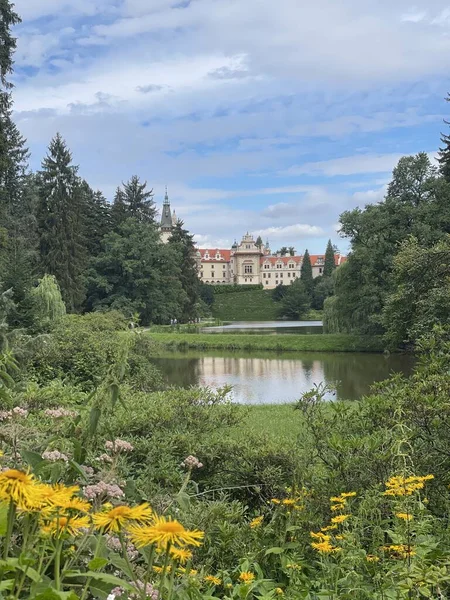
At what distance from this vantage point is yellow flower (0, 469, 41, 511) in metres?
0.86

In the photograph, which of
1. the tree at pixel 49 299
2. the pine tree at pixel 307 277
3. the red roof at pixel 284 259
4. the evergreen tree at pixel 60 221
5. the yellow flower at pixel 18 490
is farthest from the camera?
the red roof at pixel 284 259

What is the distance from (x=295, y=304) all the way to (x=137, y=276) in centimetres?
2859

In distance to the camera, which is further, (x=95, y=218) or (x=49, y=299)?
(x=95, y=218)

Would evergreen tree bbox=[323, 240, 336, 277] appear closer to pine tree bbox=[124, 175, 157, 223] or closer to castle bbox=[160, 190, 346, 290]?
castle bbox=[160, 190, 346, 290]

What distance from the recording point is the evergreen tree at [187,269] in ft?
156

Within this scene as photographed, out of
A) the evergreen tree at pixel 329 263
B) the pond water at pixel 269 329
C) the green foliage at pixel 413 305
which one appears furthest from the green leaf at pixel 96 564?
the evergreen tree at pixel 329 263

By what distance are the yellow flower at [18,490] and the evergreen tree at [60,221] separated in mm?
34940

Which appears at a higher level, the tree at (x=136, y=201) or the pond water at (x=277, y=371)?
the tree at (x=136, y=201)

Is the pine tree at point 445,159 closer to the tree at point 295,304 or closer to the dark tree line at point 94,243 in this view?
the dark tree line at point 94,243

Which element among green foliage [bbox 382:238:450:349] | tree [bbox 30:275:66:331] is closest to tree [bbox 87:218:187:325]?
tree [bbox 30:275:66:331]

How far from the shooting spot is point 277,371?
20766 millimetres

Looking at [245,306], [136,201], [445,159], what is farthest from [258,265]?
[445,159]

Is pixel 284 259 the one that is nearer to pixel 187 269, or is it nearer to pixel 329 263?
pixel 329 263

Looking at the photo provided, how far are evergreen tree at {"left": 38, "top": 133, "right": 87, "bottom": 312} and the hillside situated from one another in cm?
3575
